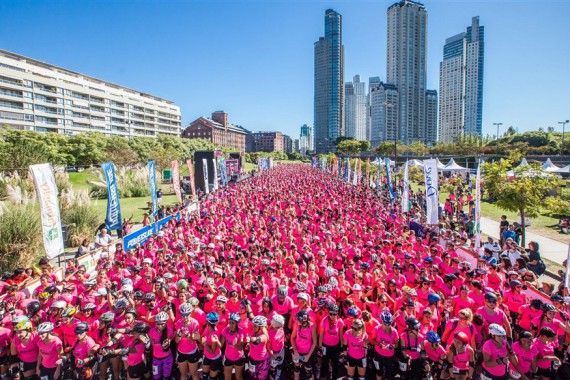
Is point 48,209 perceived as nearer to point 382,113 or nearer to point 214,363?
point 214,363

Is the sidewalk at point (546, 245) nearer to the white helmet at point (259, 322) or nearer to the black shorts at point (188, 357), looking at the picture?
the white helmet at point (259, 322)

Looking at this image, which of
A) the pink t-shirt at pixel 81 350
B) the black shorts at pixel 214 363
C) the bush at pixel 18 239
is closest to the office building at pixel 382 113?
the bush at pixel 18 239

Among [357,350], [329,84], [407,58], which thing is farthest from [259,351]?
[329,84]

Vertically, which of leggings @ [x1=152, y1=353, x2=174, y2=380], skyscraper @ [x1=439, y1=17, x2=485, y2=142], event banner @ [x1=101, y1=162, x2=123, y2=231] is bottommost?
leggings @ [x1=152, y1=353, x2=174, y2=380]

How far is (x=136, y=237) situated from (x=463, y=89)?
179m

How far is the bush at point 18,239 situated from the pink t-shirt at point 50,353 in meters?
8.85

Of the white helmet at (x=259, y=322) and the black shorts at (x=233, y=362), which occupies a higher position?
the white helmet at (x=259, y=322)

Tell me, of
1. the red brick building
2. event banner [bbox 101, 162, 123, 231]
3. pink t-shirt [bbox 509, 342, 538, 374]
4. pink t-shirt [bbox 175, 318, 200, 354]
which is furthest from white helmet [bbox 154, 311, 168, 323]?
the red brick building

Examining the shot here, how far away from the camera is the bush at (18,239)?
12.1 m

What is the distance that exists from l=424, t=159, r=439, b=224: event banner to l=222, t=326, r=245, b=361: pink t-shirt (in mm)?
9900

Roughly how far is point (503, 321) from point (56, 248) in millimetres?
10447

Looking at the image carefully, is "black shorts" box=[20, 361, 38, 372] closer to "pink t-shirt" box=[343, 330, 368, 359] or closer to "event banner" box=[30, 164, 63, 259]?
"event banner" box=[30, 164, 63, 259]

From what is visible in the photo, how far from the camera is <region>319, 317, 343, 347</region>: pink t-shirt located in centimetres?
572

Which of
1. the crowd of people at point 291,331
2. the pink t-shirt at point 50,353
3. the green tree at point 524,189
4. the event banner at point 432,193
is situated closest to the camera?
the crowd of people at point 291,331
